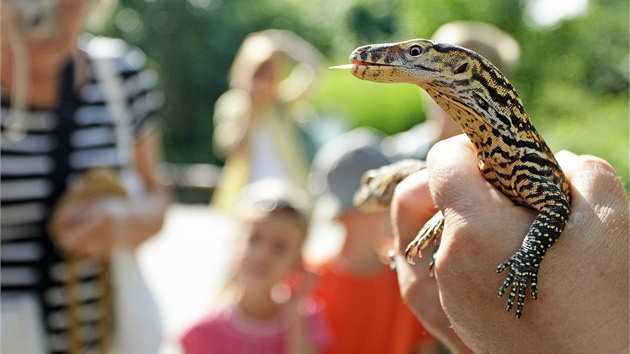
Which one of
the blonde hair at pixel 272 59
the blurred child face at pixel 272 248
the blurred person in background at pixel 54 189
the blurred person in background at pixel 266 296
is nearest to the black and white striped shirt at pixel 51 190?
the blurred person in background at pixel 54 189

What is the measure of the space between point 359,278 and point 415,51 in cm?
264

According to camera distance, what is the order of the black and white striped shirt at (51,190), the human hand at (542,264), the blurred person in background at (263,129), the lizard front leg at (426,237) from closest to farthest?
the human hand at (542,264), the lizard front leg at (426,237), the black and white striped shirt at (51,190), the blurred person in background at (263,129)

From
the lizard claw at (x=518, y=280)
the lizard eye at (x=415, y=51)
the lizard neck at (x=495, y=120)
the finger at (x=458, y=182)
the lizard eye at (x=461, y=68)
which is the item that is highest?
the lizard eye at (x=415, y=51)

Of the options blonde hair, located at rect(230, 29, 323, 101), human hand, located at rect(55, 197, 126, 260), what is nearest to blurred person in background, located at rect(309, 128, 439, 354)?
human hand, located at rect(55, 197, 126, 260)

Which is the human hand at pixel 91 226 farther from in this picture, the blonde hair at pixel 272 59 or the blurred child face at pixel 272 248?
the blonde hair at pixel 272 59

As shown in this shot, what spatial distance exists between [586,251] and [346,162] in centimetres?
278

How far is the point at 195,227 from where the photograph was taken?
14.1 metres

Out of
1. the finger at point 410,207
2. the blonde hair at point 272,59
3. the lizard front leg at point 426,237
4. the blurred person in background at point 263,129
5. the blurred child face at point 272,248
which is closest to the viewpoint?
the lizard front leg at point 426,237

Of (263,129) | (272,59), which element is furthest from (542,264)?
(272,59)

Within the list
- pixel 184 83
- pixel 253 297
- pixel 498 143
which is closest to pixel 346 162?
pixel 253 297

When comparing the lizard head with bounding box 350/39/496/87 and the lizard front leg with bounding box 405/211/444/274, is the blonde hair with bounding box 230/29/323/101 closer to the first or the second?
the lizard front leg with bounding box 405/211/444/274

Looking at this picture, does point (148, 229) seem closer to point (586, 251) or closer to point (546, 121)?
point (586, 251)

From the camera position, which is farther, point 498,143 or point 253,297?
point 253,297

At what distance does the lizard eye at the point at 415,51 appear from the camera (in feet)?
5.60
